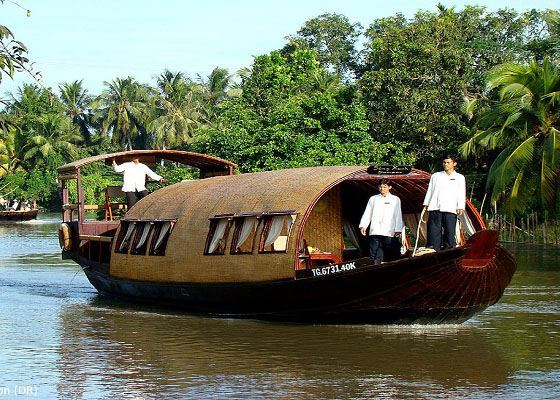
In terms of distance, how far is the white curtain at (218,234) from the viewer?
41.9ft

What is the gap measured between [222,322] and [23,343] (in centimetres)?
247

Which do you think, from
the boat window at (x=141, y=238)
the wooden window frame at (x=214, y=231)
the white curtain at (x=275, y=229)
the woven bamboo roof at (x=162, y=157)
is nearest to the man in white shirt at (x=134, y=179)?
the woven bamboo roof at (x=162, y=157)

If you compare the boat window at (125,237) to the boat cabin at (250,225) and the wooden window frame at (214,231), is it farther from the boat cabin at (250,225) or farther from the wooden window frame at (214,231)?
the wooden window frame at (214,231)

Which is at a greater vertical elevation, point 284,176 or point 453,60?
point 453,60

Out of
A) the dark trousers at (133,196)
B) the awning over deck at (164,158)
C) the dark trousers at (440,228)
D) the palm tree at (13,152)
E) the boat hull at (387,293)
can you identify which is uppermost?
the palm tree at (13,152)

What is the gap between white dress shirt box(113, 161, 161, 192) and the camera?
1585cm

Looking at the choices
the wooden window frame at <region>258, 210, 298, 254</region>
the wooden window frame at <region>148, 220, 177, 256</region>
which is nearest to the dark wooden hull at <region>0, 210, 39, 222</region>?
the wooden window frame at <region>148, 220, 177, 256</region>

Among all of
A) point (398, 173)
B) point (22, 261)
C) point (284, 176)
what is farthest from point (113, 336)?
point (22, 261)

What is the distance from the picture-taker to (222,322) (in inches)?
500

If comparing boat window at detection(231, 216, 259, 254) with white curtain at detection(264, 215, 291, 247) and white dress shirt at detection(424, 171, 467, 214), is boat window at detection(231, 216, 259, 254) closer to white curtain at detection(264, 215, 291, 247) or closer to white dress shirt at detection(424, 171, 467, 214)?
white curtain at detection(264, 215, 291, 247)

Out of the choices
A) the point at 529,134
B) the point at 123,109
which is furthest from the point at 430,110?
the point at 123,109

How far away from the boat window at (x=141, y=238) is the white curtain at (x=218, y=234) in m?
1.60

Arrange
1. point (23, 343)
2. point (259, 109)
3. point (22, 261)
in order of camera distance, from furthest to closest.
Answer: point (259, 109)
point (22, 261)
point (23, 343)

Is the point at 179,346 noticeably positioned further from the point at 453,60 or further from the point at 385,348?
the point at 453,60
